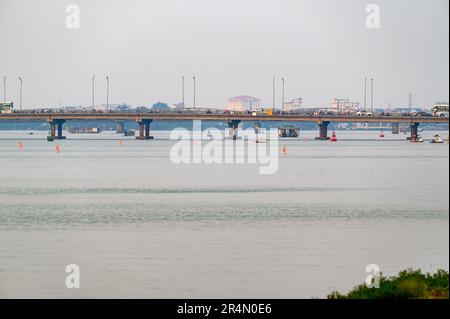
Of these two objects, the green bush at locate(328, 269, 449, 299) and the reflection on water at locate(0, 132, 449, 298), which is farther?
the reflection on water at locate(0, 132, 449, 298)

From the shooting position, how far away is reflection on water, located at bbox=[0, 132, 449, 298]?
4441 centimetres

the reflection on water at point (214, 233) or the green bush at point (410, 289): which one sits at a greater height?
the green bush at point (410, 289)

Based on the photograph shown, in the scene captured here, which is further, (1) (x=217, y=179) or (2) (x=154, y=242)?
(1) (x=217, y=179)

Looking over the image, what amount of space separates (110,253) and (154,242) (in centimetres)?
520

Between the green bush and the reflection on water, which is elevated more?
the green bush

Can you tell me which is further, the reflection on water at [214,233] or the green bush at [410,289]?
the reflection on water at [214,233]

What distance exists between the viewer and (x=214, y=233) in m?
62.8

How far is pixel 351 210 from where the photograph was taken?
79.5m

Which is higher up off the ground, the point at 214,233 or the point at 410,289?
the point at 410,289

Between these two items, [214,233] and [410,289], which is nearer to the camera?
[410,289]

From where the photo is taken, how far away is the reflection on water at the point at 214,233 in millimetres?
44406
